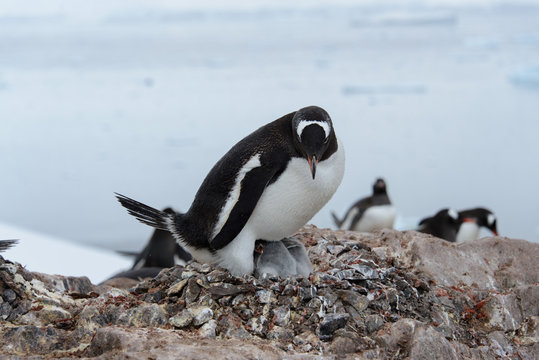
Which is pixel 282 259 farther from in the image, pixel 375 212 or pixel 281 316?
pixel 375 212

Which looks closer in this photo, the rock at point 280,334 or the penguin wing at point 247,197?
the rock at point 280,334

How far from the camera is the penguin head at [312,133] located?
245 cm

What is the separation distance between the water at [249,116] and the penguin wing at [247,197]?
481cm

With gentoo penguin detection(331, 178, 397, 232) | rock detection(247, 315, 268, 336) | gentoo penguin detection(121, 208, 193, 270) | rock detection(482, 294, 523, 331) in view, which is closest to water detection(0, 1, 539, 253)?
gentoo penguin detection(331, 178, 397, 232)

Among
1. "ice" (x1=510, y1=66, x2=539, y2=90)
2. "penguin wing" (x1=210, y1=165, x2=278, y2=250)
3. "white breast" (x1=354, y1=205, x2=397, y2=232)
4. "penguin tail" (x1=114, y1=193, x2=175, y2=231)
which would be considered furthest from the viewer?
"ice" (x1=510, y1=66, x2=539, y2=90)

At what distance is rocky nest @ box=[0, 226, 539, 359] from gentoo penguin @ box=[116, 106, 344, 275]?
15 centimetres

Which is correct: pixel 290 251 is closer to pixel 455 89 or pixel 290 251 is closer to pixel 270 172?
pixel 270 172

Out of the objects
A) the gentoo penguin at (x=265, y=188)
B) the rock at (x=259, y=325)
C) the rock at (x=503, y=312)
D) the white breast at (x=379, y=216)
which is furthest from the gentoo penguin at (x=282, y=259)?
the white breast at (x=379, y=216)

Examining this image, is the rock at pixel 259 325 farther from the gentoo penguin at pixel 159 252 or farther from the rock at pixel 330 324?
the gentoo penguin at pixel 159 252

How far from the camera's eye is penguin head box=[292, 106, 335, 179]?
245 centimetres

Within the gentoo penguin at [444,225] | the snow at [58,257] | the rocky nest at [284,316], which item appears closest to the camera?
the rocky nest at [284,316]

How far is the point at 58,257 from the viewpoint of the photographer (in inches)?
227

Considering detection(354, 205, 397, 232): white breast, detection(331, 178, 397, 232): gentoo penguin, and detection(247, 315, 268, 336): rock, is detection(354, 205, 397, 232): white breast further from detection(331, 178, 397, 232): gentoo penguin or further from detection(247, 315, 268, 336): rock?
detection(247, 315, 268, 336): rock

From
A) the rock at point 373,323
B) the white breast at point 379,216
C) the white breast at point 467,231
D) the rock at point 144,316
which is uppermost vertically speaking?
the white breast at point 379,216
